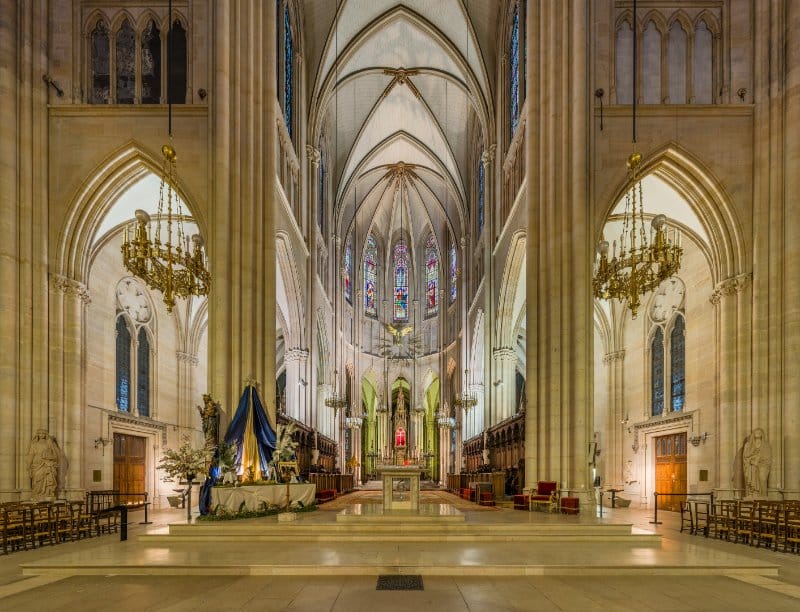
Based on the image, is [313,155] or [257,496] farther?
[313,155]

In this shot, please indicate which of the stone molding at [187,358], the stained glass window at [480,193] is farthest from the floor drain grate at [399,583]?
the stained glass window at [480,193]

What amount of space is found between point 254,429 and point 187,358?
14.0 metres

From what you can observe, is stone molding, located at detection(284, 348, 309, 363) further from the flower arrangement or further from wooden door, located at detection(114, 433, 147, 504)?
the flower arrangement

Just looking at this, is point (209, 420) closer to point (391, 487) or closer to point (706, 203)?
point (391, 487)

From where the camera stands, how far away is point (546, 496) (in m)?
16.3

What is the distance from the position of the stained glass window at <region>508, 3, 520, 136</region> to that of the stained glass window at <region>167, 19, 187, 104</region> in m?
12.5

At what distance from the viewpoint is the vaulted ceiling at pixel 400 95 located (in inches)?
1187

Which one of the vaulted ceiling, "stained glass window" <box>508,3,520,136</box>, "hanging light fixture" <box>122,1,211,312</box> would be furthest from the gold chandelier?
the vaulted ceiling

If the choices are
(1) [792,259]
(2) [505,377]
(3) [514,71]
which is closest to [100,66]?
(3) [514,71]

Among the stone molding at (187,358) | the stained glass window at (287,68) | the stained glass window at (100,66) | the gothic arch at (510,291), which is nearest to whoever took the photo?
the stained glass window at (100,66)

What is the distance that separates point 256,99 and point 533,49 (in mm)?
8554

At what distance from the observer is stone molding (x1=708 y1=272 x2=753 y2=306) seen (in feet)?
57.4

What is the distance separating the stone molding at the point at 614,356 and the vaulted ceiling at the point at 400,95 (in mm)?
12058

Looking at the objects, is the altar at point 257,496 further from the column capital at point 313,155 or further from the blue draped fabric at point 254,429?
the column capital at point 313,155
